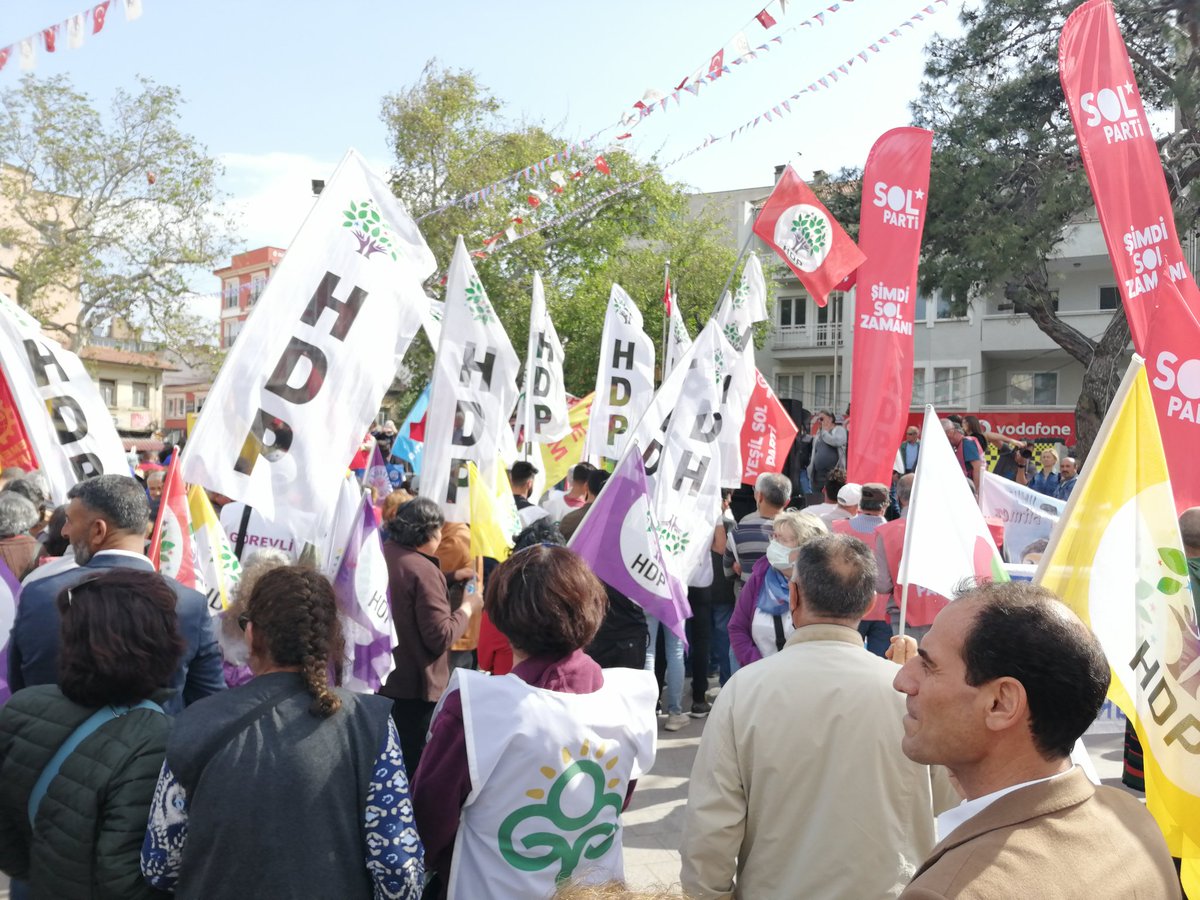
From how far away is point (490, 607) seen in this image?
303cm

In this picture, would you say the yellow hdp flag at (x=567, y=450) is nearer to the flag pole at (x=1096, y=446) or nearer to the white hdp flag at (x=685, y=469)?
the white hdp flag at (x=685, y=469)

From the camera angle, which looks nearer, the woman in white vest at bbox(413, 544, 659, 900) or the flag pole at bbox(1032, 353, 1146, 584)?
the woman in white vest at bbox(413, 544, 659, 900)

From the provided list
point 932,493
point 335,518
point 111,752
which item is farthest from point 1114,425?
point 335,518

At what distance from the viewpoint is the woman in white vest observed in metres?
2.68

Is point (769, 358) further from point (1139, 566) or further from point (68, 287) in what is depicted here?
point (1139, 566)

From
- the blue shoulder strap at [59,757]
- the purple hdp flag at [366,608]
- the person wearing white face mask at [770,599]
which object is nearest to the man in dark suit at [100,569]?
the blue shoulder strap at [59,757]

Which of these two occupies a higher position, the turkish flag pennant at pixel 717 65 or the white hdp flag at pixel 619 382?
the turkish flag pennant at pixel 717 65

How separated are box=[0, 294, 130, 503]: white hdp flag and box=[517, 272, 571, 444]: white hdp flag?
5712 millimetres

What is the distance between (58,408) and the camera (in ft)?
17.0

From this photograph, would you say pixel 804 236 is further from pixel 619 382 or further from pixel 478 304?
pixel 478 304

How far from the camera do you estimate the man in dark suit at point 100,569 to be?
11.2ft

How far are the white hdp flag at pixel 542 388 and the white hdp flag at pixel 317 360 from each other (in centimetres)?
599

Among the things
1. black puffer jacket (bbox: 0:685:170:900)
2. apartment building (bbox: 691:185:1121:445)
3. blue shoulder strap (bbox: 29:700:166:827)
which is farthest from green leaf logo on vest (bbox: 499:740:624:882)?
apartment building (bbox: 691:185:1121:445)

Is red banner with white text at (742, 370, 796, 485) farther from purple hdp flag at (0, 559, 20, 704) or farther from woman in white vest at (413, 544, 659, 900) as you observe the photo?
woman in white vest at (413, 544, 659, 900)
